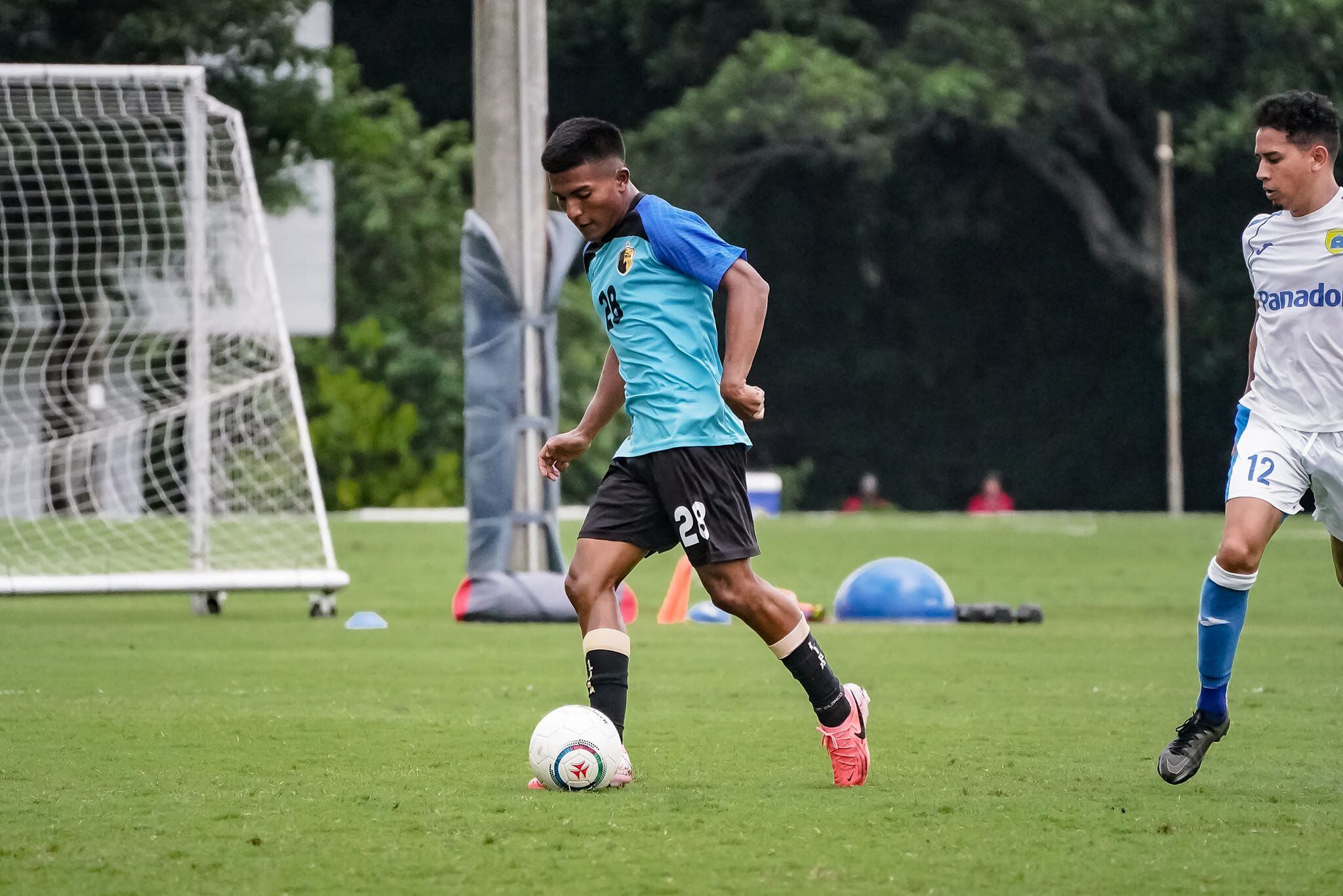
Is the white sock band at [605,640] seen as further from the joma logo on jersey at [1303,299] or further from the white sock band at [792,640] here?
the joma logo on jersey at [1303,299]

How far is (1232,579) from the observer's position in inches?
250

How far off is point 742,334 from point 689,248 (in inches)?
12.4

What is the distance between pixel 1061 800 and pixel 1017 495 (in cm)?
3593

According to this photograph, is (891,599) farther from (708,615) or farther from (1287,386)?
(1287,386)

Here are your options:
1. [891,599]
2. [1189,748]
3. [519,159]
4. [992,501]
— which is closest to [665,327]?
[1189,748]

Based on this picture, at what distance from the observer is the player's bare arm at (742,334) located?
19.1 feet

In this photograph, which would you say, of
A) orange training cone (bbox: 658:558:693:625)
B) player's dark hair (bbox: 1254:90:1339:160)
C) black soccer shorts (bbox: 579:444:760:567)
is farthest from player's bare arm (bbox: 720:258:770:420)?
orange training cone (bbox: 658:558:693:625)

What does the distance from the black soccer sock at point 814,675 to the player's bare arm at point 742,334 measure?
71 cm

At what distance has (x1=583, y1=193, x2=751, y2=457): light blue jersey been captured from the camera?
609 cm

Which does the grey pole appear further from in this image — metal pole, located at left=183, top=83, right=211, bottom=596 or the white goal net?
metal pole, located at left=183, top=83, right=211, bottom=596

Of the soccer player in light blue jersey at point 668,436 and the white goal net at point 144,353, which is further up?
the soccer player in light blue jersey at point 668,436

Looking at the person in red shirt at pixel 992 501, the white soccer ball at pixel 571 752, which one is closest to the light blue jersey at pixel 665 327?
the white soccer ball at pixel 571 752

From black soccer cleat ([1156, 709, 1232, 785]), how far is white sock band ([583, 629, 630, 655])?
162cm

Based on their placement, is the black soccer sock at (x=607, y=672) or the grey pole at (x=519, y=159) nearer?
the black soccer sock at (x=607, y=672)
